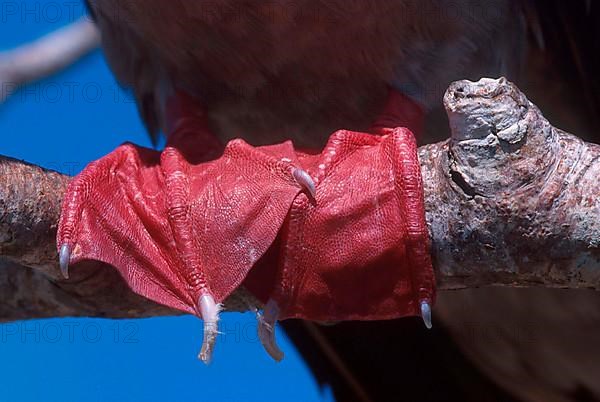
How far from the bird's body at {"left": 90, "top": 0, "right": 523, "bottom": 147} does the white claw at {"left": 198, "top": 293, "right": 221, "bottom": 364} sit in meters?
0.63

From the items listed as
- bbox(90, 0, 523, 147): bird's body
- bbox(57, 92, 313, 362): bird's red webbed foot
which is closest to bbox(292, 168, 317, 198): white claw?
bbox(57, 92, 313, 362): bird's red webbed foot

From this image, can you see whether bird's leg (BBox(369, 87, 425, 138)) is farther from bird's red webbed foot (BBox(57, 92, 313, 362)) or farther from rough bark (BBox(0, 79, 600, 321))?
rough bark (BBox(0, 79, 600, 321))

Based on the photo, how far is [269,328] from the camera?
1492 millimetres

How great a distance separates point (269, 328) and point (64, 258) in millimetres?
319

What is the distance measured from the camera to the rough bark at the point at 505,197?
4.19 feet

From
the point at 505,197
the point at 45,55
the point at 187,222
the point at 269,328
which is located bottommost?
the point at 45,55

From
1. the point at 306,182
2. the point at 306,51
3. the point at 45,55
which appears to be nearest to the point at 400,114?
A: the point at 306,51

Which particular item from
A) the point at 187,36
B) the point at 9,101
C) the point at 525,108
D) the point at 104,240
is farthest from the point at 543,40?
the point at 9,101

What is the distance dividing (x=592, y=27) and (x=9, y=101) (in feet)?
4.98

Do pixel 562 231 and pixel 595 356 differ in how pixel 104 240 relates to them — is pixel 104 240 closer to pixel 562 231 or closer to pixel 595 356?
pixel 562 231

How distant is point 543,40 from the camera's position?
2096 millimetres

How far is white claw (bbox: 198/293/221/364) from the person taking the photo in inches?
57.3

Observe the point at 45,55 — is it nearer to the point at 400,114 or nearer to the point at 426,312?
the point at 400,114

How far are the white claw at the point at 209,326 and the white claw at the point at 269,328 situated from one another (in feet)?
0.22
